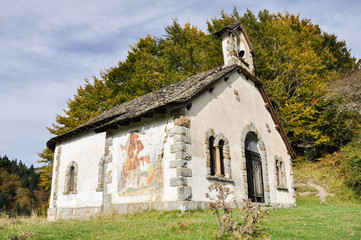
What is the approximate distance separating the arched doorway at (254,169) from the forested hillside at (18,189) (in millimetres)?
48534

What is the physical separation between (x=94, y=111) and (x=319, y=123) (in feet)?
63.7

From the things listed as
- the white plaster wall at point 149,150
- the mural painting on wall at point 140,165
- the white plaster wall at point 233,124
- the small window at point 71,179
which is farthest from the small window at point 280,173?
the small window at point 71,179

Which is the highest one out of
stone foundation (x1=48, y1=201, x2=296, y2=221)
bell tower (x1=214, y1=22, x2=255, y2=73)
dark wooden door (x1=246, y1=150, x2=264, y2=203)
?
bell tower (x1=214, y1=22, x2=255, y2=73)

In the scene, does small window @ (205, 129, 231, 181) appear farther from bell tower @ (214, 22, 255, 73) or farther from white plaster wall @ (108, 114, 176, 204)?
bell tower @ (214, 22, 255, 73)

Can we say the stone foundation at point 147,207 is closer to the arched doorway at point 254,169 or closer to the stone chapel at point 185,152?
the stone chapel at point 185,152

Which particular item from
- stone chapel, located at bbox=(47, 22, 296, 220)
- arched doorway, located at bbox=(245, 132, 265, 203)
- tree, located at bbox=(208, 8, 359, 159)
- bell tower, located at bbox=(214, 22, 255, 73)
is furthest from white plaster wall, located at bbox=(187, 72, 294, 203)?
tree, located at bbox=(208, 8, 359, 159)

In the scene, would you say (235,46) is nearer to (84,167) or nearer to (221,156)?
(221,156)

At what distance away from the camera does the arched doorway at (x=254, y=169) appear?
13.2 m

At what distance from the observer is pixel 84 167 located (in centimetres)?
1557

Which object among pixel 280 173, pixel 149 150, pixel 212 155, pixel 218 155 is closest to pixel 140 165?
pixel 149 150

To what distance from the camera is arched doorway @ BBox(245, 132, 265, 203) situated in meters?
13.2

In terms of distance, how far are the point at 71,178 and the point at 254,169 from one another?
10.1 meters

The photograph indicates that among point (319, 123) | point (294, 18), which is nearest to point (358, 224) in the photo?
point (319, 123)

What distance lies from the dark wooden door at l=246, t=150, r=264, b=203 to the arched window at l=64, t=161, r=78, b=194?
9.25 m
